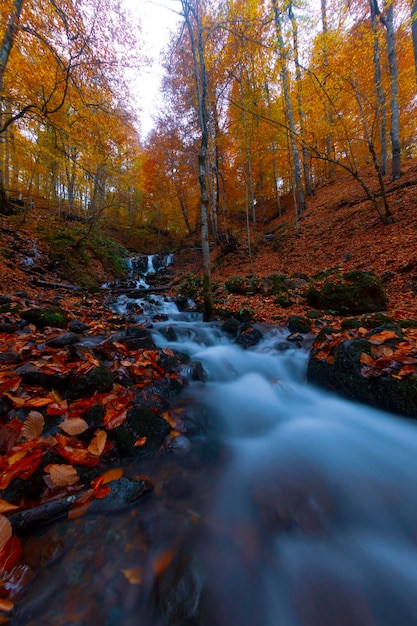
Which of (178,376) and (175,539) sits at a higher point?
(178,376)

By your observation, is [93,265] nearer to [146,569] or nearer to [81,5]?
[81,5]

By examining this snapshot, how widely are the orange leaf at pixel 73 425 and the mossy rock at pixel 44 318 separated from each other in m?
2.72

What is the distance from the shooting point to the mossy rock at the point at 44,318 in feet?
13.6

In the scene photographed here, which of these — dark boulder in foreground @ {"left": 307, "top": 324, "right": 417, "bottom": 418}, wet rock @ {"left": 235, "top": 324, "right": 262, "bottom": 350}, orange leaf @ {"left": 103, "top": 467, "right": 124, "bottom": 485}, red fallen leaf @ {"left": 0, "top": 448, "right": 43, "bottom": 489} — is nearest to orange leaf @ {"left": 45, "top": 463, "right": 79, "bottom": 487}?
red fallen leaf @ {"left": 0, "top": 448, "right": 43, "bottom": 489}

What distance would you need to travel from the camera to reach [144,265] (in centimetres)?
1742

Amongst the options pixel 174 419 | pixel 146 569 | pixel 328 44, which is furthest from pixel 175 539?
pixel 328 44

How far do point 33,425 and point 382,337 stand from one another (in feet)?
12.6

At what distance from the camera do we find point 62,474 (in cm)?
171

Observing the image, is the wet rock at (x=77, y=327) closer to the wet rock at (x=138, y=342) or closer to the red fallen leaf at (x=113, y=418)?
the wet rock at (x=138, y=342)

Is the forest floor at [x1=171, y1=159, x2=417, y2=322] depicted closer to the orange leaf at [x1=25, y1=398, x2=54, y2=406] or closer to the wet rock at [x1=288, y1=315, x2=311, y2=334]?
the wet rock at [x1=288, y1=315, x2=311, y2=334]

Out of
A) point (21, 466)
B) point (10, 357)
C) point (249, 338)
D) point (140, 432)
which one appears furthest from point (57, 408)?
point (249, 338)

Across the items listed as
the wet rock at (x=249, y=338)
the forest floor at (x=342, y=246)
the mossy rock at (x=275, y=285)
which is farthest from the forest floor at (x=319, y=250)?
the wet rock at (x=249, y=338)

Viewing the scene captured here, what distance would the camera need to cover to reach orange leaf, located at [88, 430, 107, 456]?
6.49 feet

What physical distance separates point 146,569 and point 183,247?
782 inches
